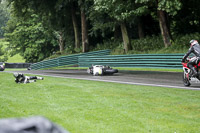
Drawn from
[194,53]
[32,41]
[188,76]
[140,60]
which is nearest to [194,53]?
[194,53]

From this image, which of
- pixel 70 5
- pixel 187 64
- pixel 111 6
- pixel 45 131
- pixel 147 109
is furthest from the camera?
pixel 70 5

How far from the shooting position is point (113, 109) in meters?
8.68

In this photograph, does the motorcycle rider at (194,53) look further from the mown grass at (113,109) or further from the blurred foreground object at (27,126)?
the blurred foreground object at (27,126)

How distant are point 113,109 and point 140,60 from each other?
18.2 m

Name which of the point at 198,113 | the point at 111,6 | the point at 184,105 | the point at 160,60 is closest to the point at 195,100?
the point at 184,105

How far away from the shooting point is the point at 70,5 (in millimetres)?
41625

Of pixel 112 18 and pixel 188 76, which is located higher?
pixel 112 18

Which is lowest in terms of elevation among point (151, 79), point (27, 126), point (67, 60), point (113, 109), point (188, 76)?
point (113, 109)

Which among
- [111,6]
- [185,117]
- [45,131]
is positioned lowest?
[185,117]

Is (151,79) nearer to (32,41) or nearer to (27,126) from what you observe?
(27,126)

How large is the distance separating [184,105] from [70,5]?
3405 cm

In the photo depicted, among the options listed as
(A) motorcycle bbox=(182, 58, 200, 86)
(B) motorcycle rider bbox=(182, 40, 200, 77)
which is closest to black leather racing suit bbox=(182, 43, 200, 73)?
(B) motorcycle rider bbox=(182, 40, 200, 77)

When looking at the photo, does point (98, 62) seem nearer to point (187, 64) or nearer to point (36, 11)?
point (36, 11)

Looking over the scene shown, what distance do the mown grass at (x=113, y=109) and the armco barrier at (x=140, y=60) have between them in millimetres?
10723
